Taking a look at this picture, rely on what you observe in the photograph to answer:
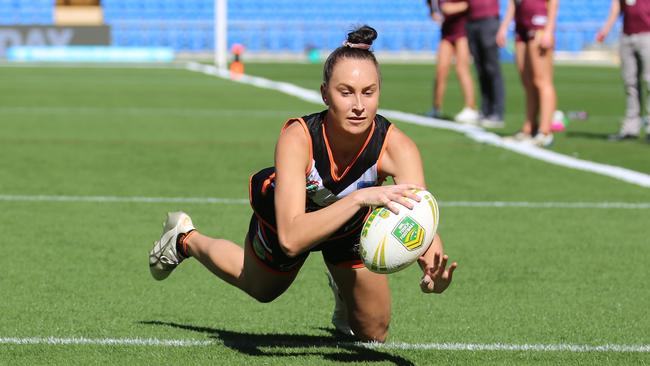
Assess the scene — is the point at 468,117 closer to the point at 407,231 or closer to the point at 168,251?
the point at 168,251

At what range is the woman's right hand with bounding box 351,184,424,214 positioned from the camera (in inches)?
174

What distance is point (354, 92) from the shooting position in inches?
189

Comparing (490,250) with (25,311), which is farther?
(490,250)

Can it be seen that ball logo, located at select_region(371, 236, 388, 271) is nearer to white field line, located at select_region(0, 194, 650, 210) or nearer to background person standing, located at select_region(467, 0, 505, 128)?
white field line, located at select_region(0, 194, 650, 210)

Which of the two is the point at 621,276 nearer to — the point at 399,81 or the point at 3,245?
the point at 3,245

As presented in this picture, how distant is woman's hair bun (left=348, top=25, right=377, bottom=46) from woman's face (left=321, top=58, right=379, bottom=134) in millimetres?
106

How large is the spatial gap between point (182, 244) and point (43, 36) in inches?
1711

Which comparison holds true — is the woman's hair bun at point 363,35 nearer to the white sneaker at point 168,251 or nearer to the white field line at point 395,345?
the white field line at point 395,345

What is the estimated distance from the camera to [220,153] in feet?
44.0

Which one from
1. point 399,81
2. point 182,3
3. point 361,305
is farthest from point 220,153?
→ point 182,3

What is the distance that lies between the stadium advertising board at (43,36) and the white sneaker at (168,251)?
42779mm

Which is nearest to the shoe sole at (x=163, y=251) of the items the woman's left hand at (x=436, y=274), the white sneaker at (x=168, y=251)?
the white sneaker at (x=168, y=251)

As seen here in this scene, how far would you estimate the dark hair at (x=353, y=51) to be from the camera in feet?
15.8

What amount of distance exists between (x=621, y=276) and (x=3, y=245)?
3.76m
